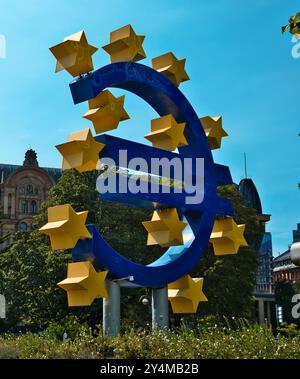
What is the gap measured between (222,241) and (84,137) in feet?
19.2

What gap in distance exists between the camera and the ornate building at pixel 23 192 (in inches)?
2472

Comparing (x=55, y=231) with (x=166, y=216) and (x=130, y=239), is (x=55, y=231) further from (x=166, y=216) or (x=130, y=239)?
(x=130, y=239)

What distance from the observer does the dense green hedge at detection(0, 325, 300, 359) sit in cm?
979

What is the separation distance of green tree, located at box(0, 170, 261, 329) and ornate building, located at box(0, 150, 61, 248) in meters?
31.2

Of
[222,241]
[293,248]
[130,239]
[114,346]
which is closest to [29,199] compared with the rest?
[130,239]

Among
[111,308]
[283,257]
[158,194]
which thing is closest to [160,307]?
[111,308]

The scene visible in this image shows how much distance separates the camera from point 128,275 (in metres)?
13.1

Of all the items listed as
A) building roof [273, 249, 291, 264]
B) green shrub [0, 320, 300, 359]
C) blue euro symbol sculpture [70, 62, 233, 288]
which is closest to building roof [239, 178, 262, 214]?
building roof [273, 249, 291, 264]

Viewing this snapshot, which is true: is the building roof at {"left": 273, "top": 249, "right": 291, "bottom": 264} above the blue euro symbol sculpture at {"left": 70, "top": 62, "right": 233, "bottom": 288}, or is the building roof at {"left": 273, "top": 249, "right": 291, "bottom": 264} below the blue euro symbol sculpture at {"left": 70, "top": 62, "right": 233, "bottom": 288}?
above

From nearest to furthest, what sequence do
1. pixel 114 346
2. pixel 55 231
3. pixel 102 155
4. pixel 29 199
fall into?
1. pixel 114 346
2. pixel 55 231
3. pixel 102 155
4. pixel 29 199

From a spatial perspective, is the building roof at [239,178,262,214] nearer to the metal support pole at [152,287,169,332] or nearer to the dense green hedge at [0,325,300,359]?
the metal support pole at [152,287,169,332]

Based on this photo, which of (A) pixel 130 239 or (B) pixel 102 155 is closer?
(B) pixel 102 155

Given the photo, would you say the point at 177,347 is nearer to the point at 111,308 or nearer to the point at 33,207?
the point at 111,308
